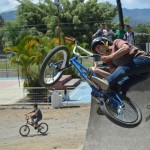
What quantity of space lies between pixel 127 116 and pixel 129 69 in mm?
909

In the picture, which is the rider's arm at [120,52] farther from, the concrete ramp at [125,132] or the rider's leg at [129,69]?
the concrete ramp at [125,132]

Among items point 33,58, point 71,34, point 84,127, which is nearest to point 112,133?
point 84,127

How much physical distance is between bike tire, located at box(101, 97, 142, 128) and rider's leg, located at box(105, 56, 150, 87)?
17.0 inches

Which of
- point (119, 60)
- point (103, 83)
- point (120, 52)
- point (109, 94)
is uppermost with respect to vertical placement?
point (120, 52)

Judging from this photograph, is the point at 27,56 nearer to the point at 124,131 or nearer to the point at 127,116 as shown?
the point at 124,131

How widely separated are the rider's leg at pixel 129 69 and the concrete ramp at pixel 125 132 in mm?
1982

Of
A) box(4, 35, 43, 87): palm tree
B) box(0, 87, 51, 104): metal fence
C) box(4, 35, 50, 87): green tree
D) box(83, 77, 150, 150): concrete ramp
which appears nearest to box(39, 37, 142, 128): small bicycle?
box(83, 77, 150, 150): concrete ramp

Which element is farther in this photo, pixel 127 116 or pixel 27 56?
pixel 27 56

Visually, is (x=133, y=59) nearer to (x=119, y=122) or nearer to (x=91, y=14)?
(x=119, y=122)

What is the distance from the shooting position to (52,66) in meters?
8.15

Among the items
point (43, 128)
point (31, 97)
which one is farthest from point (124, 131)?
point (31, 97)

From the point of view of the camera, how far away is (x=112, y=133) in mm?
10195

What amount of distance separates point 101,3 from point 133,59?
54.1 metres

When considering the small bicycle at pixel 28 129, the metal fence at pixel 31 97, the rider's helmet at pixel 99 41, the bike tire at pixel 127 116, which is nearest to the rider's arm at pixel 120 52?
the rider's helmet at pixel 99 41
